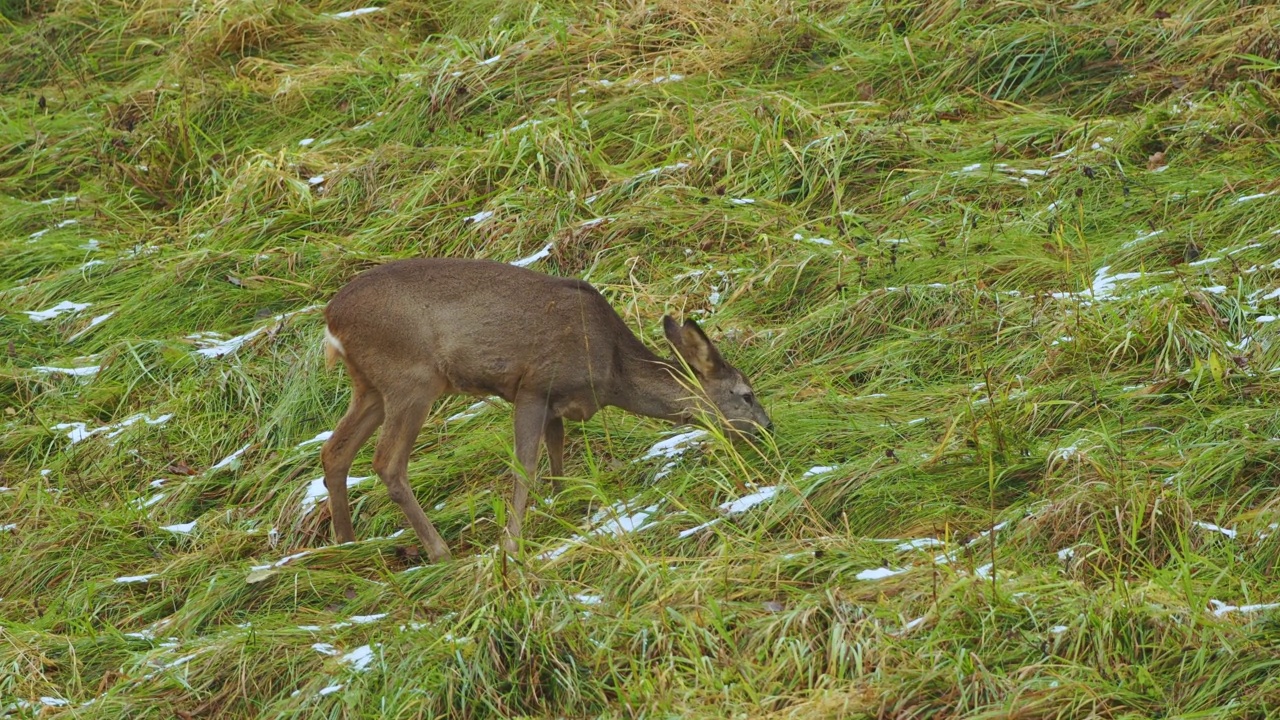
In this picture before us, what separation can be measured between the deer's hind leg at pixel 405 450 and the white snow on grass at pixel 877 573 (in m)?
1.56

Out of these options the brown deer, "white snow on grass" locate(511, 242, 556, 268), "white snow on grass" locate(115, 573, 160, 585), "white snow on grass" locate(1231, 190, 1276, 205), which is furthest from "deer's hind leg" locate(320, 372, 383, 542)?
"white snow on grass" locate(1231, 190, 1276, 205)

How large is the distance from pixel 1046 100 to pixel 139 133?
5019 millimetres

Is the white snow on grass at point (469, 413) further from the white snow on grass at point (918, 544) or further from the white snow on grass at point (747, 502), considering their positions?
the white snow on grass at point (918, 544)

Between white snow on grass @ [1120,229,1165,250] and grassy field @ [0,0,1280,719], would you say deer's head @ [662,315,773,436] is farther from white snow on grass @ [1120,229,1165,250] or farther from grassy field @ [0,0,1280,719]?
white snow on grass @ [1120,229,1165,250]

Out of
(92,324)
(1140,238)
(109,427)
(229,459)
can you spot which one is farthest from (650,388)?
(92,324)

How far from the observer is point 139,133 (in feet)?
30.0

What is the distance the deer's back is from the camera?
224 inches

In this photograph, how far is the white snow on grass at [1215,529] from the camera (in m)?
4.42

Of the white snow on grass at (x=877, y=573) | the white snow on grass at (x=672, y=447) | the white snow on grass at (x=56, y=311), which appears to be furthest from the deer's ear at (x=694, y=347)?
the white snow on grass at (x=56, y=311)

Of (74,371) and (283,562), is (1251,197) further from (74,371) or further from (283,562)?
(74,371)

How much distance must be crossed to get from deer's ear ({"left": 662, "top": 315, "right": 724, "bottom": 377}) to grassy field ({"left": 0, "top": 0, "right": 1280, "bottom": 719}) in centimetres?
32

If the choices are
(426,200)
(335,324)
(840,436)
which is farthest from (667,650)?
(426,200)

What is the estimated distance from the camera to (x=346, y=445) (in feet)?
19.1

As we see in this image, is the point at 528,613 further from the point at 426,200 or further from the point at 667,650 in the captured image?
the point at 426,200
